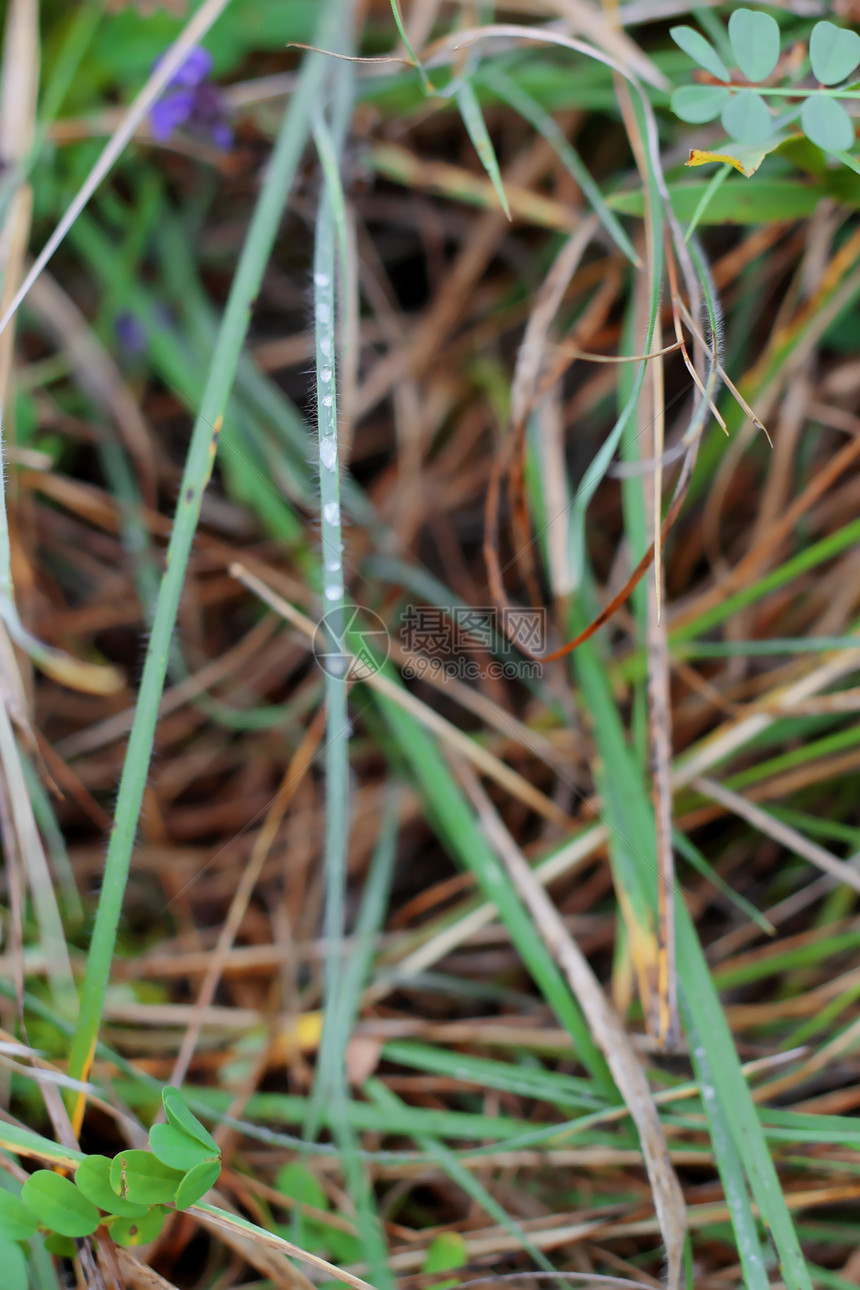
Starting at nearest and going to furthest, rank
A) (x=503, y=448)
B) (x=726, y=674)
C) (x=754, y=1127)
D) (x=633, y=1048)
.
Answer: (x=754, y=1127) < (x=633, y=1048) < (x=503, y=448) < (x=726, y=674)

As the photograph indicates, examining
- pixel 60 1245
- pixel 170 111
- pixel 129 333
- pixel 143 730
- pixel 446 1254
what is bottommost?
pixel 446 1254

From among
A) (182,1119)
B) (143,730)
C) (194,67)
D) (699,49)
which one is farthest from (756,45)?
(182,1119)

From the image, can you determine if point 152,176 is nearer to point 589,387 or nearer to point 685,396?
point 589,387

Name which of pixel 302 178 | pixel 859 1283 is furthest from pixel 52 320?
pixel 859 1283

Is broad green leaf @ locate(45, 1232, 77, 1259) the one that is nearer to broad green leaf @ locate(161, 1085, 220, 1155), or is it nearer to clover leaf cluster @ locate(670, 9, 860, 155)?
broad green leaf @ locate(161, 1085, 220, 1155)

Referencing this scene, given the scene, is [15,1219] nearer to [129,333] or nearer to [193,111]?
[129,333]

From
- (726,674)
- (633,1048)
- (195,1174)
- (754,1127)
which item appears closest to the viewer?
(195,1174)

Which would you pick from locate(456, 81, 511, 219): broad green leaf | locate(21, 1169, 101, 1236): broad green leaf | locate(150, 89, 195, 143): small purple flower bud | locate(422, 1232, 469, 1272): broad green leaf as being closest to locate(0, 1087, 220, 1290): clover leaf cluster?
locate(21, 1169, 101, 1236): broad green leaf
